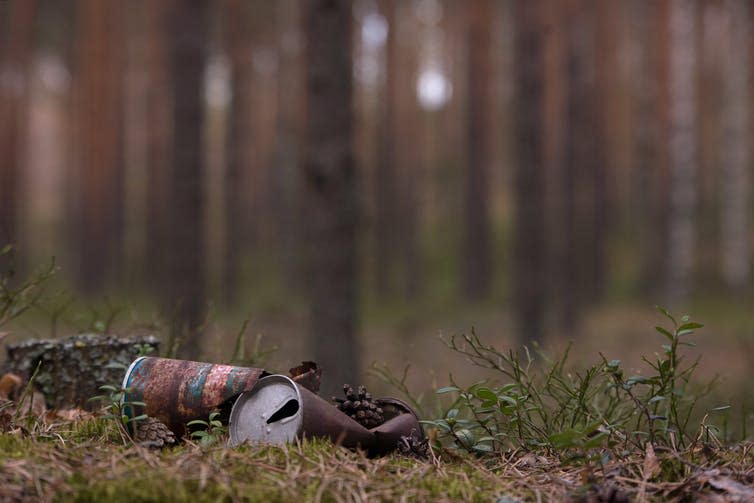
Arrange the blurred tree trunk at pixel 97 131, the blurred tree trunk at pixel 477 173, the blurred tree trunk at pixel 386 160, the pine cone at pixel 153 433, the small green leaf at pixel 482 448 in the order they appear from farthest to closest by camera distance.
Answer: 1. the blurred tree trunk at pixel 386 160
2. the blurred tree trunk at pixel 477 173
3. the blurred tree trunk at pixel 97 131
4. the small green leaf at pixel 482 448
5. the pine cone at pixel 153 433

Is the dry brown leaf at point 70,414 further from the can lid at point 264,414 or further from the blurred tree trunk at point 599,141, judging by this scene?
the blurred tree trunk at point 599,141

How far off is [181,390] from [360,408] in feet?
1.96

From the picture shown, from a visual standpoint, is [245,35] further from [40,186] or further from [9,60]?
[40,186]

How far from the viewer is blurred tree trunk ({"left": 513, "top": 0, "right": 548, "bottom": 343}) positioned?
36.0ft

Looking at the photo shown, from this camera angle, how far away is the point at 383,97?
2294 centimetres

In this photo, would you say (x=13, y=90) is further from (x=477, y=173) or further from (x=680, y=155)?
(x=680, y=155)

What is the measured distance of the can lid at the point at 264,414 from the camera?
2332 mm

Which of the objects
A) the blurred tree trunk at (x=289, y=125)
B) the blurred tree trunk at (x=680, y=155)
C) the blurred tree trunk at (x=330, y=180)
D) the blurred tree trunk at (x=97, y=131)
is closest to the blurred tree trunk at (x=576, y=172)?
the blurred tree trunk at (x=680, y=155)

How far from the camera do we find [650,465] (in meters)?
2.26

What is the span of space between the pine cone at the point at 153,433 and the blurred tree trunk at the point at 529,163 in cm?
890

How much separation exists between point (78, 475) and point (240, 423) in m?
0.57

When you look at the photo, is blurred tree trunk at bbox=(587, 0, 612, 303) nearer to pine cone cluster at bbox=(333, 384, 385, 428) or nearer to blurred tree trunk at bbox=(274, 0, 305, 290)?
blurred tree trunk at bbox=(274, 0, 305, 290)

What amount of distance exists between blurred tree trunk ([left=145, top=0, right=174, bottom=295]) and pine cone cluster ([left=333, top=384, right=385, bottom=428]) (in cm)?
1804

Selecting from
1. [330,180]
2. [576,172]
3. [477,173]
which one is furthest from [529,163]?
[477,173]
